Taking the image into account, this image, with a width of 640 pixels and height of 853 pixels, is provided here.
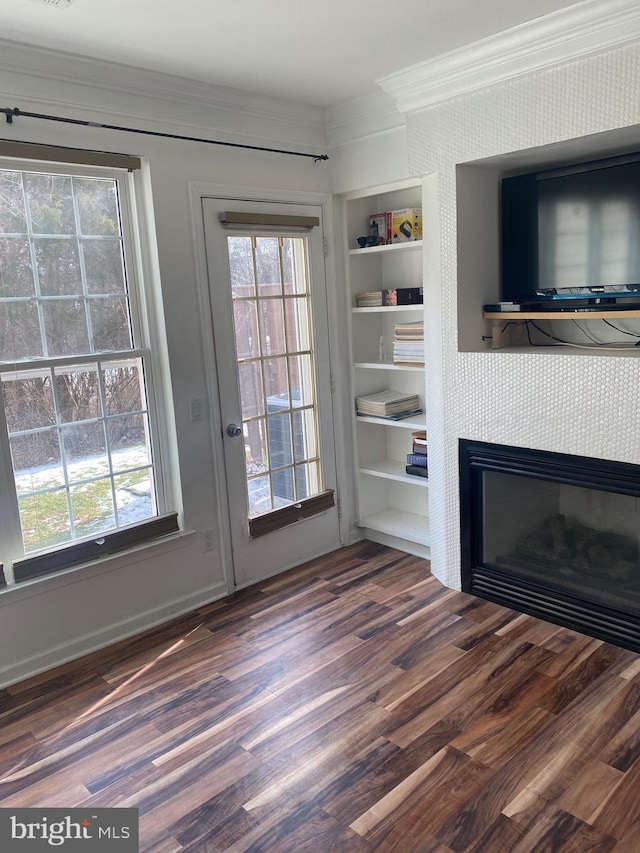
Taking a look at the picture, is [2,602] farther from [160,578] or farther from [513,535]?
[513,535]

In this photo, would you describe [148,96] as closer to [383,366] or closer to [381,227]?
[381,227]

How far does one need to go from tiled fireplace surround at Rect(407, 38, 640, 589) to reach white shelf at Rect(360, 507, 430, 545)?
262 millimetres

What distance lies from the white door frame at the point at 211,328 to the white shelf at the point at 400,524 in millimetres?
202

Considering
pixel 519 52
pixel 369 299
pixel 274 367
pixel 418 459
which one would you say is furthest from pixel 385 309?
pixel 519 52

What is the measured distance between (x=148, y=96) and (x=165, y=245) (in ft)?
2.16

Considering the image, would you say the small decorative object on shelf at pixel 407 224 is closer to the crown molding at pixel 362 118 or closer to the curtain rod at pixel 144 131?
the crown molding at pixel 362 118

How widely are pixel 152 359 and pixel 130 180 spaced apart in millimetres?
823

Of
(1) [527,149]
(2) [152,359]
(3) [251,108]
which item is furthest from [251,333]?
(1) [527,149]

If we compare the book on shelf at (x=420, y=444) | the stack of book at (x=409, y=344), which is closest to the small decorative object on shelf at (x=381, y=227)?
the stack of book at (x=409, y=344)

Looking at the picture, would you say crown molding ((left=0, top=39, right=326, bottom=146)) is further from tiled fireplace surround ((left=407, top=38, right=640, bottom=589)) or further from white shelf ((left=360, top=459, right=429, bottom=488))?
white shelf ((left=360, top=459, right=429, bottom=488))

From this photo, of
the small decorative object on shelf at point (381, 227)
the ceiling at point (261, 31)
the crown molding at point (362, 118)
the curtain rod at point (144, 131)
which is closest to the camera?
the ceiling at point (261, 31)

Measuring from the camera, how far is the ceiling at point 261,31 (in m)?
2.30

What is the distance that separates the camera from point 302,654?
291cm

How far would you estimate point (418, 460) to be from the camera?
3760 mm
